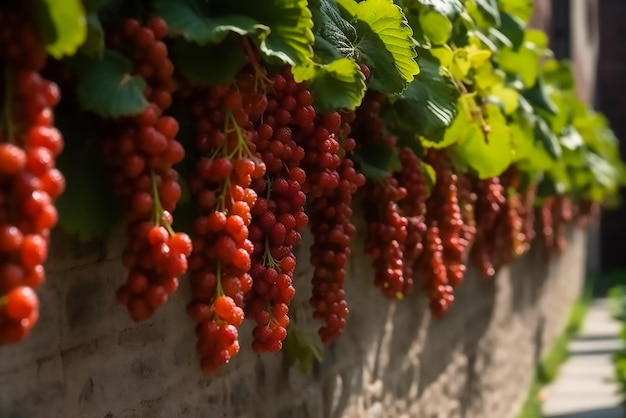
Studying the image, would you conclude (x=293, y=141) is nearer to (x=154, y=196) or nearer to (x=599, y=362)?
(x=154, y=196)

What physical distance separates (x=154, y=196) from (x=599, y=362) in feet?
19.4

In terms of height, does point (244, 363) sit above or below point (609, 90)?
above

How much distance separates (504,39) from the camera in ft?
9.91

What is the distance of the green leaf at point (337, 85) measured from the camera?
5.05 feet

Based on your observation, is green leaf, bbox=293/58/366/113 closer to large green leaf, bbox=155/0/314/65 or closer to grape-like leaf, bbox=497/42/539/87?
large green leaf, bbox=155/0/314/65

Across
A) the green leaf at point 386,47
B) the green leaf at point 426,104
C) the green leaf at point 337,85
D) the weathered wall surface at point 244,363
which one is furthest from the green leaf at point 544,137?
the green leaf at point 337,85

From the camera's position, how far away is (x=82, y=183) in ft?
3.97

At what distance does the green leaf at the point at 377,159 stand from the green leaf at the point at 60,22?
112cm

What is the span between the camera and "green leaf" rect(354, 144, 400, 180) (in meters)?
2.03

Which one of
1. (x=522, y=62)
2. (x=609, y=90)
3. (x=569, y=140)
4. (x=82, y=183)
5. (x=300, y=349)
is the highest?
(x=82, y=183)

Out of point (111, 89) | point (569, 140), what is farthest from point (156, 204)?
point (569, 140)

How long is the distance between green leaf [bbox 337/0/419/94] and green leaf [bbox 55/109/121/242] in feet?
2.14

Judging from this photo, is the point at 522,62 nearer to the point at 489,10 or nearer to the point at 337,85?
the point at 489,10

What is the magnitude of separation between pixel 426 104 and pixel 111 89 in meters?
1.02
